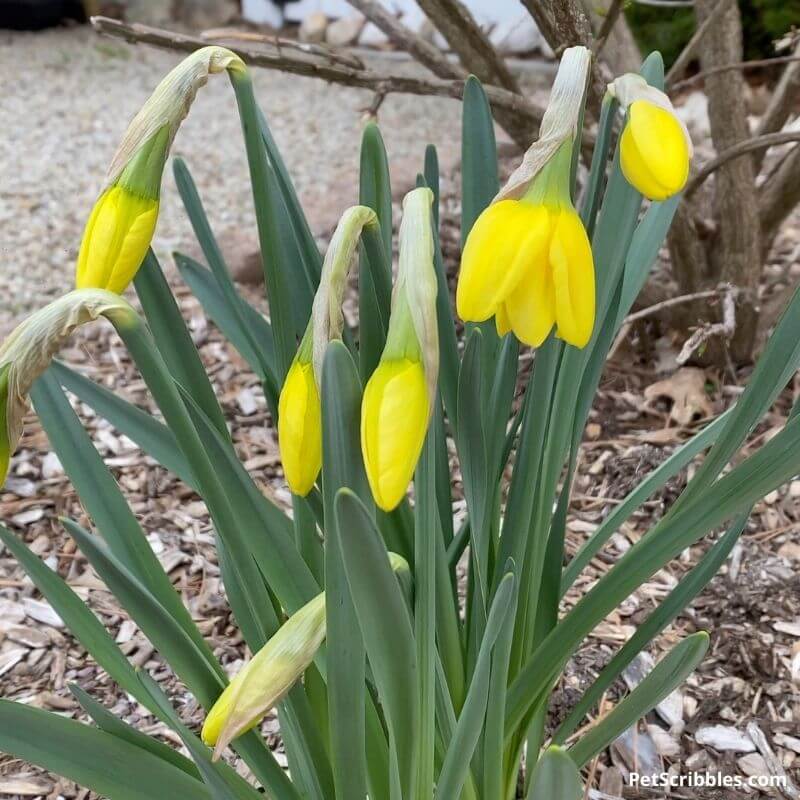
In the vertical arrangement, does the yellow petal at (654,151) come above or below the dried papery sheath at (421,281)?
above

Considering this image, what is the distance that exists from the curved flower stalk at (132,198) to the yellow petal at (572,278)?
0.88 ft

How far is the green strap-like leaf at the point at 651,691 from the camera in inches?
31.0

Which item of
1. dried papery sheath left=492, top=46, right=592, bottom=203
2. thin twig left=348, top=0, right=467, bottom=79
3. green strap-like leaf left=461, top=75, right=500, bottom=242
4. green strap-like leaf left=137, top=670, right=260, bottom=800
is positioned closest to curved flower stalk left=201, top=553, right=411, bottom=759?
green strap-like leaf left=137, top=670, right=260, bottom=800

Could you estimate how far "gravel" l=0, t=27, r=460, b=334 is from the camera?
3066mm

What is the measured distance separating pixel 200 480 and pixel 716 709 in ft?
3.18

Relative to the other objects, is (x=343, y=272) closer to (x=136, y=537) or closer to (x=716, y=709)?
(x=136, y=537)

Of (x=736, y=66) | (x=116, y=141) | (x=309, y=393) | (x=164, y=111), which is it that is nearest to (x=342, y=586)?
(x=309, y=393)

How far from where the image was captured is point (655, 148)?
0.59m

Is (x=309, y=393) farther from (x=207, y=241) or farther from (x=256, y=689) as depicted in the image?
(x=207, y=241)

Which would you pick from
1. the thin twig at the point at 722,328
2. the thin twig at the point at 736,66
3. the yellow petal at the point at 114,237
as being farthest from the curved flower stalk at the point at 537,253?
the thin twig at the point at 736,66

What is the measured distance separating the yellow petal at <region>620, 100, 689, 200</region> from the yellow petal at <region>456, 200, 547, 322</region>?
7cm

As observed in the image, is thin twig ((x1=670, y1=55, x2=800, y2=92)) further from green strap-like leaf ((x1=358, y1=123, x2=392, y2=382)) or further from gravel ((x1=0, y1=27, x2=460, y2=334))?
gravel ((x1=0, y1=27, x2=460, y2=334))

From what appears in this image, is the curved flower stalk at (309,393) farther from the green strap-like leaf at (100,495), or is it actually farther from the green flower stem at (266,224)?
the green strap-like leaf at (100,495)

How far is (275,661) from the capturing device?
0.62 metres
